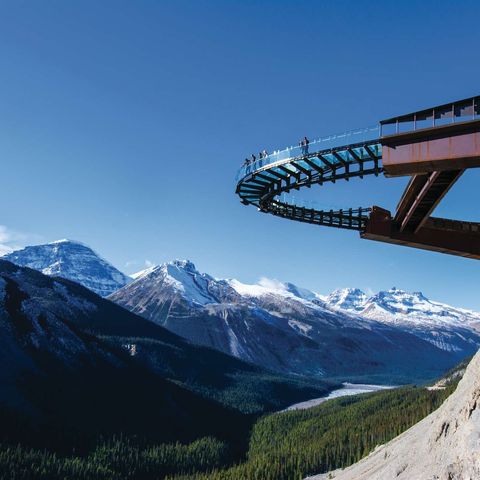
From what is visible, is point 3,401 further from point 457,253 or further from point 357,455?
point 457,253

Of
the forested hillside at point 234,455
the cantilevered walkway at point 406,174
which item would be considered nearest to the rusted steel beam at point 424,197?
the cantilevered walkway at point 406,174

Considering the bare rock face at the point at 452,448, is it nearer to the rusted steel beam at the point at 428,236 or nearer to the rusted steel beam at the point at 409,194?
the rusted steel beam at the point at 428,236

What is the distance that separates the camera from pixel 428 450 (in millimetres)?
42531

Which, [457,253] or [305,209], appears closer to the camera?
[457,253]

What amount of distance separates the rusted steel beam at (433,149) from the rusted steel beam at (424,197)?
161cm

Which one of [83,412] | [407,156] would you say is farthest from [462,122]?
[83,412]

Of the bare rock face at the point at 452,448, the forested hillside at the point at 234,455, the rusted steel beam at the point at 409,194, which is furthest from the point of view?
the forested hillside at the point at 234,455

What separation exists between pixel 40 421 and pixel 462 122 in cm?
17731

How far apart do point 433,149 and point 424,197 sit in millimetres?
4914

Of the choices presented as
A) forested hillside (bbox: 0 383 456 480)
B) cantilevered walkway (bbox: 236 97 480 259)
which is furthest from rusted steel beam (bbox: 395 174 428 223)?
forested hillside (bbox: 0 383 456 480)

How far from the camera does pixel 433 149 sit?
25.3 metres

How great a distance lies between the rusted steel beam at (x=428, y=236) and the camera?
124 ft

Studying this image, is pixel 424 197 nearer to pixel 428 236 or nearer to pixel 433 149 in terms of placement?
pixel 433 149

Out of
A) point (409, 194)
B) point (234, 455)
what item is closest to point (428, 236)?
point (409, 194)
